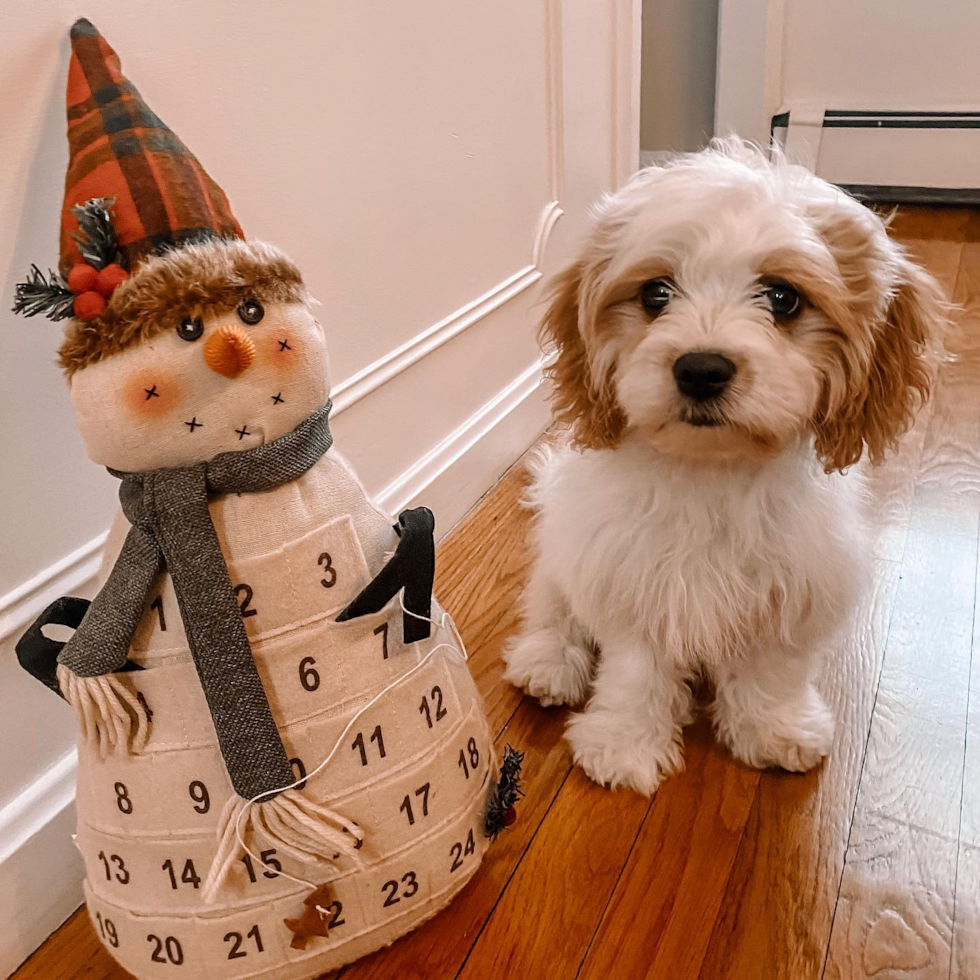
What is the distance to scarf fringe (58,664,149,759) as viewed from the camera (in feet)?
2.64

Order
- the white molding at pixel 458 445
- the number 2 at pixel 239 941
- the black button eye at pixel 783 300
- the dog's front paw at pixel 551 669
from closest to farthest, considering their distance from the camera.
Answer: the number 2 at pixel 239 941 → the black button eye at pixel 783 300 → the dog's front paw at pixel 551 669 → the white molding at pixel 458 445

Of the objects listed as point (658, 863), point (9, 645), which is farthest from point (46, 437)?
point (658, 863)

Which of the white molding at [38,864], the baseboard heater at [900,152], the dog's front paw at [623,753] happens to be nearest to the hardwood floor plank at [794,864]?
the dog's front paw at [623,753]

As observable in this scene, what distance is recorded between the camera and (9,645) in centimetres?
97

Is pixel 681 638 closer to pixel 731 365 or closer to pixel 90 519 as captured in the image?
pixel 731 365

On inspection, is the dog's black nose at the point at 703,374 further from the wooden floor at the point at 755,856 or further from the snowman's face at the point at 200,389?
the wooden floor at the point at 755,856

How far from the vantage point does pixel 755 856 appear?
1110 millimetres

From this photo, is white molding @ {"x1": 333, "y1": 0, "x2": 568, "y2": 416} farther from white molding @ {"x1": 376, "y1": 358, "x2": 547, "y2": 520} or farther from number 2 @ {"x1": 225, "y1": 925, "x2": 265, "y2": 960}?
number 2 @ {"x1": 225, "y1": 925, "x2": 265, "y2": 960}

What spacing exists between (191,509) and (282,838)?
31cm

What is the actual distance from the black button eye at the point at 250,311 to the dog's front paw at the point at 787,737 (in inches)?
32.5

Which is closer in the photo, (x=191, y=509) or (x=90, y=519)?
(x=191, y=509)

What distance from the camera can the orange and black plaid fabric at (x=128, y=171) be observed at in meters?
0.76

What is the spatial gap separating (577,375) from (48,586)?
0.65 meters

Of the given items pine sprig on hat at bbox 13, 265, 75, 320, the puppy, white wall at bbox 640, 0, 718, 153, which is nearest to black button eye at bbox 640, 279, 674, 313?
the puppy
